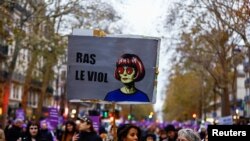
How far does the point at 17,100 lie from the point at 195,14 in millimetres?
41431

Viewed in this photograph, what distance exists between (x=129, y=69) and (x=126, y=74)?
0.10m

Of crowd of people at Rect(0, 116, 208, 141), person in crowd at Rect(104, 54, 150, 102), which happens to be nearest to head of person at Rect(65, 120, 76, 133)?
crowd of people at Rect(0, 116, 208, 141)

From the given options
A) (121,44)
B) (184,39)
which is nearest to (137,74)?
(121,44)

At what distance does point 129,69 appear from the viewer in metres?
9.39

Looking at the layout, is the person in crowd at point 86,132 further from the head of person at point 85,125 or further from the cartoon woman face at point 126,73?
the cartoon woman face at point 126,73

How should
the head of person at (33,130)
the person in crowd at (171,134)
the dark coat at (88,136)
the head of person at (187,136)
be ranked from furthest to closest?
the person in crowd at (171,134), the head of person at (33,130), the dark coat at (88,136), the head of person at (187,136)

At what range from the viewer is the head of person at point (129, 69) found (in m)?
9.38

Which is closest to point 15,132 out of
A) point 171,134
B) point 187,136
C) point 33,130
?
point 33,130

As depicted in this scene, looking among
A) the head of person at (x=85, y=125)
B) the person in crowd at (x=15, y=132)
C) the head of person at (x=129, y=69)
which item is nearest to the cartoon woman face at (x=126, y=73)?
the head of person at (x=129, y=69)

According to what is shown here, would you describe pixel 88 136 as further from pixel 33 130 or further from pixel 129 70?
pixel 33 130

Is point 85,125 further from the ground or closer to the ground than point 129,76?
closer to the ground

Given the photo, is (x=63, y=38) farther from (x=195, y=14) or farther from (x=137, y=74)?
(x=137, y=74)

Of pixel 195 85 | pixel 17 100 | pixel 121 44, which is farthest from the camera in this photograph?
pixel 195 85

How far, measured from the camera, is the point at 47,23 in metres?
36.8
